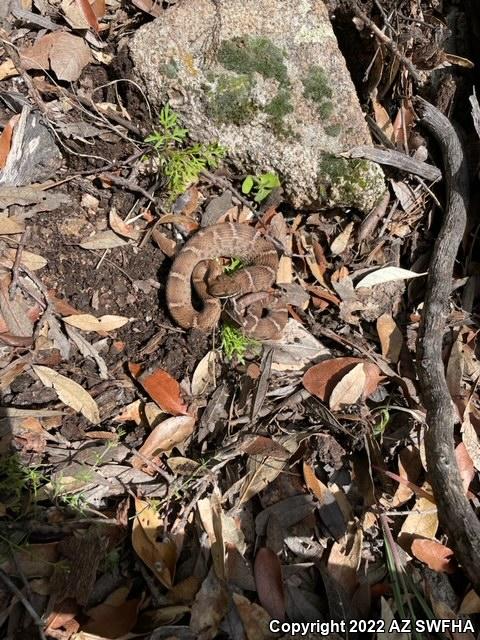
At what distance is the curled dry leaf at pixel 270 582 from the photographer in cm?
271

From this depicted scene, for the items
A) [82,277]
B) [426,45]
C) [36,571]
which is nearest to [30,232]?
[82,277]

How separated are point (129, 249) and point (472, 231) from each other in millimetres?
2285

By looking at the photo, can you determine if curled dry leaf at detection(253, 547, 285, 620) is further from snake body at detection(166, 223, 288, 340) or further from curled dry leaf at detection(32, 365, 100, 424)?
snake body at detection(166, 223, 288, 340)

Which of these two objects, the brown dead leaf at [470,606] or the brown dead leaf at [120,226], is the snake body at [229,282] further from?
the brown dead leaf at [470,606]

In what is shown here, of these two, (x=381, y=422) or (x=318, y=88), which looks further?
(x=318, y=88)

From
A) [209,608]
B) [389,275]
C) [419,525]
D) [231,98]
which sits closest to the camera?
[209,608]

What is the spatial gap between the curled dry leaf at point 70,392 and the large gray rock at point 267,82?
1.79m

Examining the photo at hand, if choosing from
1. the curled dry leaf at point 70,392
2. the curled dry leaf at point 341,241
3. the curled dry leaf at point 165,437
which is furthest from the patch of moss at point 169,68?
the curled dry leaf at point 165,437

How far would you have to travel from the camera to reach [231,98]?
11.8ft

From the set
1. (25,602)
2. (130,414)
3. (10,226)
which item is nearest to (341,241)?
(130,414)

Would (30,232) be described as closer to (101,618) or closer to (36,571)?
(36,571)

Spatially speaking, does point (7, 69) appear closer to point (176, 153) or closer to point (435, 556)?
point (176, 153)

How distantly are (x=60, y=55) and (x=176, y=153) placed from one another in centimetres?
97

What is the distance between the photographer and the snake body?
355 centimetres
